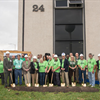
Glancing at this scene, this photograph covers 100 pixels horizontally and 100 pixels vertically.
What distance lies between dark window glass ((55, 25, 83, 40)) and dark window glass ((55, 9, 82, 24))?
0.47 meters

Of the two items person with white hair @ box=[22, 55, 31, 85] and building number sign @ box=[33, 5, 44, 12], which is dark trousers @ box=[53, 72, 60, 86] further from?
building number sign @ box=[33, 5, 44, 12]

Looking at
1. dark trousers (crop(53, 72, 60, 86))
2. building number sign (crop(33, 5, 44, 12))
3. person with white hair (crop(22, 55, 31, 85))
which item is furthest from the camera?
building number sign (crop(33, 5, 44, 12))

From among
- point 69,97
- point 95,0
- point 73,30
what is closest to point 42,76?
point 69,97

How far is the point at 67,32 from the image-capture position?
1271 cm

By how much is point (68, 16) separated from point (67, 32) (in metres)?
1.53

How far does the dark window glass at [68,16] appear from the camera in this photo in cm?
1280

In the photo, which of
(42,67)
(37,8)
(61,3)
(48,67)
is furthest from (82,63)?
(37,8)

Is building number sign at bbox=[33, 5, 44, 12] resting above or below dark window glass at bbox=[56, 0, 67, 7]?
below

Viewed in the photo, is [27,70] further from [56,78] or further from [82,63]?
[82,63]

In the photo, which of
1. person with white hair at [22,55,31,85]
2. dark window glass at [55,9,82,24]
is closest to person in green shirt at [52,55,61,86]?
person with white hair at [22,55,31,85]

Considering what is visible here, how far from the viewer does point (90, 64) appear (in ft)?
24.5

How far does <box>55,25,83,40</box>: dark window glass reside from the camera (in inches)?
498

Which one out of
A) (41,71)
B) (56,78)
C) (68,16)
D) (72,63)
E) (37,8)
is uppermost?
(37,8)

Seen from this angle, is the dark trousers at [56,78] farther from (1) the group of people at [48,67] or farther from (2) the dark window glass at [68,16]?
(2) the dark window glass at [68,16]
